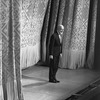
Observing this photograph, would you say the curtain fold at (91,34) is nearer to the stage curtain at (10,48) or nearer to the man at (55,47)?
the man at (55,47)

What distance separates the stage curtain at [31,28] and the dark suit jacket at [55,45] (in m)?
0.64

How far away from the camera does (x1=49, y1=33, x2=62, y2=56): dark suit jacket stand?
194 inches

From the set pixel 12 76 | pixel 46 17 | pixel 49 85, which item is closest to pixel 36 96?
pixel 49 85

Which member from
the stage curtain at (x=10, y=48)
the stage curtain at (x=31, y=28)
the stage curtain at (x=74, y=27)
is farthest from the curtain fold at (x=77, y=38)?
the stage curtain at (x=10, y=48)

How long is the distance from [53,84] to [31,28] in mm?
1235

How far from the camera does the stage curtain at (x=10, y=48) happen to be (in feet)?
10.3

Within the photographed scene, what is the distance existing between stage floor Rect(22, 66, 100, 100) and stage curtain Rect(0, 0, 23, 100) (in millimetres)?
930

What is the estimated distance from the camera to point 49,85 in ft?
16.7

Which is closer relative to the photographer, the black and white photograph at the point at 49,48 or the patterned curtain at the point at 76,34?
the black and white photograph at the point at 49,48

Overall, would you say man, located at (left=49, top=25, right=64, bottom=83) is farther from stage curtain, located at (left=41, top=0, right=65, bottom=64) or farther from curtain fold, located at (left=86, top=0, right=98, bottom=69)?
curtain fold, located at (left=86, top=0, right=98, bottom=69)

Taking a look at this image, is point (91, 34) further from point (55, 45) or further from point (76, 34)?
point (55, 45)

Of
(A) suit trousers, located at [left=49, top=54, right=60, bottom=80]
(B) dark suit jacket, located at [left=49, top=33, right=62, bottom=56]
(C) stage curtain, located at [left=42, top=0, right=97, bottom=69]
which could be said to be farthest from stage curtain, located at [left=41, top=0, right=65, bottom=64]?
(B) dark suit jacket, located at [left=49, top=33, right=62, bottom=56]

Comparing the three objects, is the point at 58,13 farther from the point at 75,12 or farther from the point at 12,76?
the point at 12,76

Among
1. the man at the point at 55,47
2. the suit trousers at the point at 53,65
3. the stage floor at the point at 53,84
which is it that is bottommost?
the stage floor at the point at 53,84
